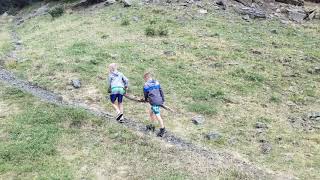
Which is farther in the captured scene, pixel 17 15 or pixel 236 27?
pixel 17 15

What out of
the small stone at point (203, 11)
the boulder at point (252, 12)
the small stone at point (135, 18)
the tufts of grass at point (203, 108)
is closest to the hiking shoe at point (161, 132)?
the tufts of grass at point (203, 108)

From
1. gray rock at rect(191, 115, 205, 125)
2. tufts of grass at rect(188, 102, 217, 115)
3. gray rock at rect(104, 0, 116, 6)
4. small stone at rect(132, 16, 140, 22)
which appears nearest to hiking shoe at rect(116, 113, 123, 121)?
gray rock at rect(191, 115, 205, 125)

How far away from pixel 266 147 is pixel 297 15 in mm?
22753

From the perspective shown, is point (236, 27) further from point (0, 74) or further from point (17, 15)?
point (17, 15)

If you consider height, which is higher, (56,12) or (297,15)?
(297,15)

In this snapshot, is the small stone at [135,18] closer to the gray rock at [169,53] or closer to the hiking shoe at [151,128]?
the gray rock at [169,53]

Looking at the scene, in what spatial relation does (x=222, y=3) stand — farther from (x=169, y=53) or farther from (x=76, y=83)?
(x=76, y=83)

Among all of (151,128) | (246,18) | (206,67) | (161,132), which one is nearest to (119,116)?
(151,128)

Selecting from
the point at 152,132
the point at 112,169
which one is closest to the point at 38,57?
the point at 152,132

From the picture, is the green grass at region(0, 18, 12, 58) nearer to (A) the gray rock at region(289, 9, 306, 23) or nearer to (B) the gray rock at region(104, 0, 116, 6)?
(B) the gray rock at region(104, 0, 116, 6)

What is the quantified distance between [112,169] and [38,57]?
1477cm

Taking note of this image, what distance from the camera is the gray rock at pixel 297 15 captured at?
123ft

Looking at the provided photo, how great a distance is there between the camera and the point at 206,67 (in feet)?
88.5

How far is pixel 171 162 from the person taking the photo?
53.6ft
